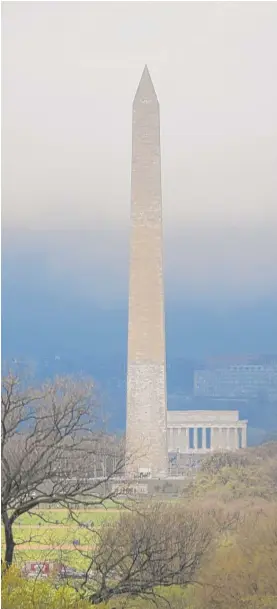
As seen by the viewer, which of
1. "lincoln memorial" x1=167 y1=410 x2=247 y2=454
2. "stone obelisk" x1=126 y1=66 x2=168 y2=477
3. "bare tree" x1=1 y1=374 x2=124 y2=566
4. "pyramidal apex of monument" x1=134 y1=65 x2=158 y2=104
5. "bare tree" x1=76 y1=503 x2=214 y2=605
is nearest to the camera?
"bare tree" x1=1 y1=374 x2=124 y2=566

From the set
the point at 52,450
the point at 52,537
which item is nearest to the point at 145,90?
the point at 52,450

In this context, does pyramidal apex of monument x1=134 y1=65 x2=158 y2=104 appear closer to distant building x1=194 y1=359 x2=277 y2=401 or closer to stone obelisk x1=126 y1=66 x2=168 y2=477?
stone obelisk x1=126 y1=66 x2=168 y2=477

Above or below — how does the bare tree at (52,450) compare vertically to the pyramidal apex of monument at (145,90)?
below

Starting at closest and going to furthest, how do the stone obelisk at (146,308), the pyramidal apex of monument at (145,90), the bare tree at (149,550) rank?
the bare tree at (149,550)
the pyramidal apex of monument at (145,90)
the stone obelisk at (146,308)

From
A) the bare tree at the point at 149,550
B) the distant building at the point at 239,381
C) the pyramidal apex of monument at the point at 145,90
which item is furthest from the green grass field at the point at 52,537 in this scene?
the pyramidal apex of monument at the point at 145,90

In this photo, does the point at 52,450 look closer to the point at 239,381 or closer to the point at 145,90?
the point at 239,381

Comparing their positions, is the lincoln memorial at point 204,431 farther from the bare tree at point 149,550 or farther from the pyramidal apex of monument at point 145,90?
the pyramidal apex of monument at point 145,90

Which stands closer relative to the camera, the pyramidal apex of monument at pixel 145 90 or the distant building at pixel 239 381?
the pyramidal apex of monument at pixel 145 90

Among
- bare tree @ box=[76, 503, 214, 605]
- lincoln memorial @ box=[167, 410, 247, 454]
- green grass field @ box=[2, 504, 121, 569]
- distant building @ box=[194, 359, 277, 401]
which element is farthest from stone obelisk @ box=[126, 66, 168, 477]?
green grass field @ box=[2, 504, 121, 569]
